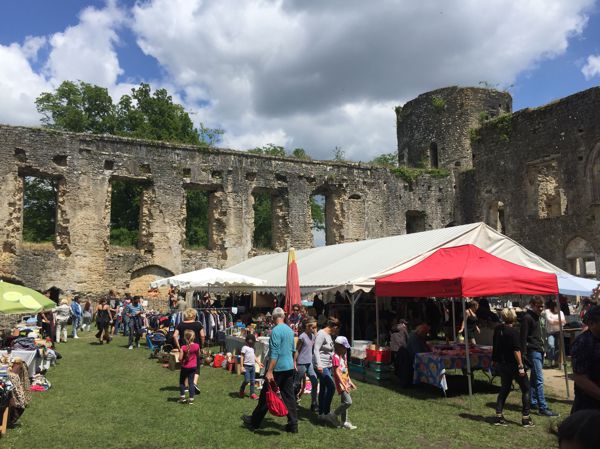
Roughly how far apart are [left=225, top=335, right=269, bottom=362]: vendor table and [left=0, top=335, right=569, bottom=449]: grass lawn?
2.81 ft

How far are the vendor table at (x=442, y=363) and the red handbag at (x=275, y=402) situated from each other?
3186 mm

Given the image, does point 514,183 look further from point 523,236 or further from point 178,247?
point 178,247

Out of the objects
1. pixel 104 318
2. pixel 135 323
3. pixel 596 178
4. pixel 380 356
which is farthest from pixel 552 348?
pixel 596 178

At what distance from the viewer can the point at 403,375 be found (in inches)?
364

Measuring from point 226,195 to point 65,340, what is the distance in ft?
32.9

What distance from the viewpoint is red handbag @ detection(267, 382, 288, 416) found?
622cm

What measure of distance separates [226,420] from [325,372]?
146 centimetres

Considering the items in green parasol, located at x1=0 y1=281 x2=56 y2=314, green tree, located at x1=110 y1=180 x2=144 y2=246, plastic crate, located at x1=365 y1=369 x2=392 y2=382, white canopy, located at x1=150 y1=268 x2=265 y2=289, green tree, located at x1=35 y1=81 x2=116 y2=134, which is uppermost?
green tree, located at x1=35 y1=81 x2=116 y2=134

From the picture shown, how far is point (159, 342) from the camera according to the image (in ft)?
44.2

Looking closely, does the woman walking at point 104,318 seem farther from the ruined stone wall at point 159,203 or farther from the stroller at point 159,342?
the ruined stone wall at point 159,203

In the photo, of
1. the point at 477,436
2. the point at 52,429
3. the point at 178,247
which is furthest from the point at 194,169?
the point at 477,436

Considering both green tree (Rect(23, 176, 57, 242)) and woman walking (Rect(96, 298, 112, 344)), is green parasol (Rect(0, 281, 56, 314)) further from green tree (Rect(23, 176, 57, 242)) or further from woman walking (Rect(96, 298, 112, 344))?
green tree (Rect(23, 176, 57, 242))

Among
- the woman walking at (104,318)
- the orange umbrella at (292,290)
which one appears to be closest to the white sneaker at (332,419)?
the orange umbrella at (292,290)

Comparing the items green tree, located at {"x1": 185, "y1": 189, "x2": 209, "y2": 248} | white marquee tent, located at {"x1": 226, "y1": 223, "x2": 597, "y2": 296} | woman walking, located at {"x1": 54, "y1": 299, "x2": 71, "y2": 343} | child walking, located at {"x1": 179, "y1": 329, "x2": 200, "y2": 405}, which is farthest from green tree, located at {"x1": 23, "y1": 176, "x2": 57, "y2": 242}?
child walking, located at {"x1": 179, "y1": 329, "x2": 200, "y2": 405}
